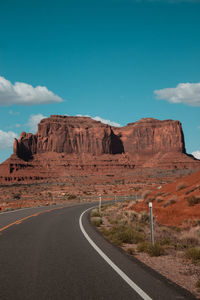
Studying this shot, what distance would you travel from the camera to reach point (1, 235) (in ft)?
39.3

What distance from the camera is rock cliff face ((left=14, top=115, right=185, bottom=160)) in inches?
6161

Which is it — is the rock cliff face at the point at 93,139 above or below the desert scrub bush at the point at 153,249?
above

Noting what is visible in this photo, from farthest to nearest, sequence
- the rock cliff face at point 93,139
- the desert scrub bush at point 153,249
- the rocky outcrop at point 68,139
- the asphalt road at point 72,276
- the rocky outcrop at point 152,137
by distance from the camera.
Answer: the rocky outcrop at point 152,137
the rock cliff face at point 93,139
the rocky outcrop at point 68,139
the desert scrub bush at point 153,249
the asphalt road at point 72,276

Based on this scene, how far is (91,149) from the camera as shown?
161 meters

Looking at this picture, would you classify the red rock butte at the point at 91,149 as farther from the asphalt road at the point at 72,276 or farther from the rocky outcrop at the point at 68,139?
the asphalt road at the point at 72,276

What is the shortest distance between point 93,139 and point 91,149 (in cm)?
547

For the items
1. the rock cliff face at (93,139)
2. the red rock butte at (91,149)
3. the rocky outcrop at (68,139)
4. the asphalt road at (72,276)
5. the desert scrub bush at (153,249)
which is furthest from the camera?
the rock cliff face at (93,139)

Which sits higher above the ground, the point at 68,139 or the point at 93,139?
the point at 93,139

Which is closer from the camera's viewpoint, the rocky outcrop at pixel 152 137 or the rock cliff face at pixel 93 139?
the rock cliff face at pixel 93 139

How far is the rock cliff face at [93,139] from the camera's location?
15650cm

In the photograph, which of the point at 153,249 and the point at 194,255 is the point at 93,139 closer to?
the point at 153,249

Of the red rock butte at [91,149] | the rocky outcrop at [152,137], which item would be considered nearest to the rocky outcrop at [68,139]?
the red rock butte at [91,149]

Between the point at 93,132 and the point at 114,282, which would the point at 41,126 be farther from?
the point at 114,282

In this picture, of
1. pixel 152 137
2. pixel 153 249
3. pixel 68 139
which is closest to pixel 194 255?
pixel 153 249
